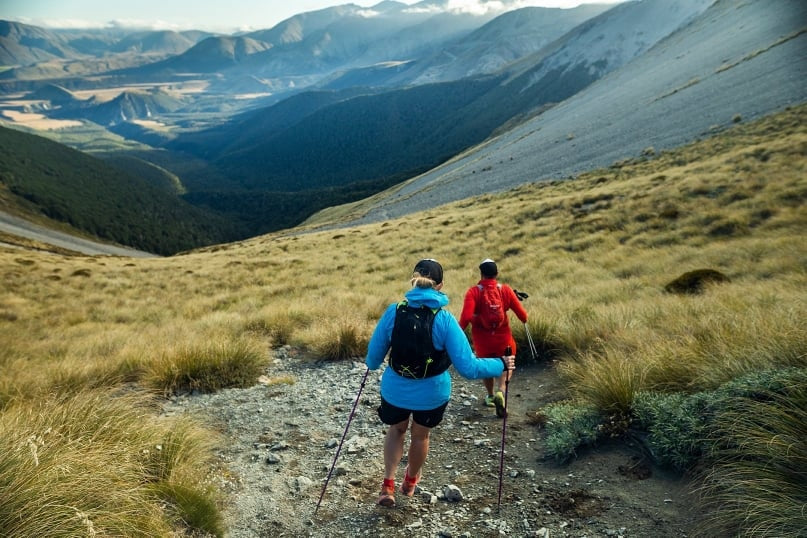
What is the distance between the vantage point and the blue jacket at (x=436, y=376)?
392cm

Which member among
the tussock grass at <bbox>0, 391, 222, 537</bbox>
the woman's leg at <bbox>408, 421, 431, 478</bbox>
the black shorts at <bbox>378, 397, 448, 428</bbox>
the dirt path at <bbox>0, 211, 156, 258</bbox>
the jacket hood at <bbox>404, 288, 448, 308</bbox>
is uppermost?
the jacket hood at <bbox>404, 288, 448, 308</bbox>

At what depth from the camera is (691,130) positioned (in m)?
39.2

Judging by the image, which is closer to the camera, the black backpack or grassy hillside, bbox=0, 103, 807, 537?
grassy hillside, bbox=0, 103, 807, 537

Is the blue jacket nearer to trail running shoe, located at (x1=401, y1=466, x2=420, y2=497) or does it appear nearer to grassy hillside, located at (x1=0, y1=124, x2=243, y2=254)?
trail running shoe, located at (x1=401, y1=466, x2=420, y2=497)

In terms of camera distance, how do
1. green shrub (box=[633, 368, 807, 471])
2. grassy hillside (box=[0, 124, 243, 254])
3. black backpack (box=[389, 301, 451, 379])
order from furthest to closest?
grassy hillside (box=[0, 124, 243, 254]) < black backpack (box=[389, 301, 451, 379]) < green shrub (box=[633, 368, 807, 471])

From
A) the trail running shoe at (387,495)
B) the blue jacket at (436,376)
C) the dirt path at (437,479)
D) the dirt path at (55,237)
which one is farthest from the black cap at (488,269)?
the dirt path at (55,237)

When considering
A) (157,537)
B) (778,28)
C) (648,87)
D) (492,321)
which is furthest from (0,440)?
(778,28)

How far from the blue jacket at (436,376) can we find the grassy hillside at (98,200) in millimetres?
175361

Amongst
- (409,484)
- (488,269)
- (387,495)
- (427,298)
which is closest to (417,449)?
(409,484)

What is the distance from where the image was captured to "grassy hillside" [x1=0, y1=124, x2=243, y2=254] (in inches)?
6206

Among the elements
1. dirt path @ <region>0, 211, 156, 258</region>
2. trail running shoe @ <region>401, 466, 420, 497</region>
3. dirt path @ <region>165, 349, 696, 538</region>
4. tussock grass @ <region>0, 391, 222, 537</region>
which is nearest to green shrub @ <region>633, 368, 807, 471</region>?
dirt path @ <region>165, 349, 696, 538</region>

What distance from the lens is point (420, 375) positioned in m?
3.95

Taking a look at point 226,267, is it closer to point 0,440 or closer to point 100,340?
point 100,340

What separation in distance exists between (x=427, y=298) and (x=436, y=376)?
0.69m
